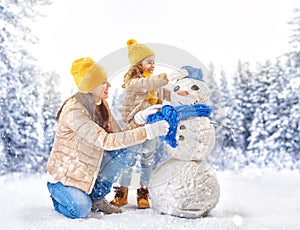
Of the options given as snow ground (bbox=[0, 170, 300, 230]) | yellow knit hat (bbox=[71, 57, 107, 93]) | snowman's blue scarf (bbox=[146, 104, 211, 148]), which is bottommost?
snow ground (bbox=[0, 170, 300, 230])

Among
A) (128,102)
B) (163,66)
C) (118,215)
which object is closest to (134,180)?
(118,215)

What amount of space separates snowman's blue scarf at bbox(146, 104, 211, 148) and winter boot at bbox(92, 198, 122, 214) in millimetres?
492

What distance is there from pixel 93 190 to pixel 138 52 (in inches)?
31.1

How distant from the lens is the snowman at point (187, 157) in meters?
2.14

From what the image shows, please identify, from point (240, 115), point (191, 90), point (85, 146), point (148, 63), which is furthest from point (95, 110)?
point (240, 115)

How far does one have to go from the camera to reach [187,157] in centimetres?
219

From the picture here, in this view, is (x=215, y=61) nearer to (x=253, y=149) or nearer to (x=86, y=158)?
(x=253, y=149)

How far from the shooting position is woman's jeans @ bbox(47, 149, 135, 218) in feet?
7.03

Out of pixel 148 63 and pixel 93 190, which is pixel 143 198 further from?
pixel 148 63

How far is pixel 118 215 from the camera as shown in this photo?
2.23 metres

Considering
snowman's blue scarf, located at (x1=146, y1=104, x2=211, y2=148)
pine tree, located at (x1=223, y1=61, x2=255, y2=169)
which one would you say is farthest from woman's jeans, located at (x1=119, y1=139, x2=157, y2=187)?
pine tree, located at (x1=223, y1=61, x2=255, y2=169)

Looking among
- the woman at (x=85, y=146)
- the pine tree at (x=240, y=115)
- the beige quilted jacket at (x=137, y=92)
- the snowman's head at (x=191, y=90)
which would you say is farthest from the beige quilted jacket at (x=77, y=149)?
the pine tree at (x=240, y=115)

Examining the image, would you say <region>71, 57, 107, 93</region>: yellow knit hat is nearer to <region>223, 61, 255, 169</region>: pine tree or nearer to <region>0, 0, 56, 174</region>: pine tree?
<region>0, 0, 56, 174</region>: pine tree

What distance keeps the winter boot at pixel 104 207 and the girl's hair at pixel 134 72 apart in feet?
2.13
